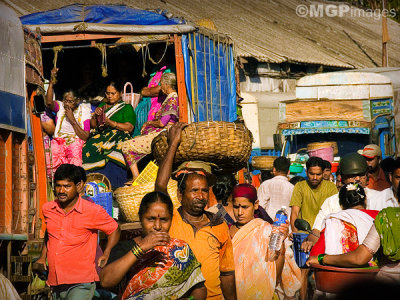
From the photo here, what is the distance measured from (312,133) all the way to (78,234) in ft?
33.2

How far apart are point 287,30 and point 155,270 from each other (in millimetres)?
26850

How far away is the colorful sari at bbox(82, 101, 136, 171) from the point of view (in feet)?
32.1

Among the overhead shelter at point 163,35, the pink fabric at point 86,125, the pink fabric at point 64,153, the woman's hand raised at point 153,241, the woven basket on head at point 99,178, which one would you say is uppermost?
the overhead shelter at point 163,35

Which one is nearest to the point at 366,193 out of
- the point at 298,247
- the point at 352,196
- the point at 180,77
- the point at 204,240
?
the point at 298,247

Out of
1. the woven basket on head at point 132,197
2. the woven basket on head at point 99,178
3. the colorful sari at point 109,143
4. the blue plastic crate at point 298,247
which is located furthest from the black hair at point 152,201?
the colorful sari at point 109,143

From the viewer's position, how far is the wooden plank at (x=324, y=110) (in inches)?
606

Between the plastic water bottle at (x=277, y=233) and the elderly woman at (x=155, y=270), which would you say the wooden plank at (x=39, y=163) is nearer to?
the plastic water bottle at (x=277, y=233)

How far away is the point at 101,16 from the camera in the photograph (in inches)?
407

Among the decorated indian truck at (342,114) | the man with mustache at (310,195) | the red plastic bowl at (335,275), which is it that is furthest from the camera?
the decorated indian truck at (342,114)

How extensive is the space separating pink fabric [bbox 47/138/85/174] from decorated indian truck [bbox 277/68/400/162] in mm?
6447

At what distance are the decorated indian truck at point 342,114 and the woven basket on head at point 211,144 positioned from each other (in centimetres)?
762

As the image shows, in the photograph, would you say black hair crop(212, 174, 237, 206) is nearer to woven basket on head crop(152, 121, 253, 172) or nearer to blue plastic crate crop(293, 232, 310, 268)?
woven basket on head crop(152, 121, 253, 172)

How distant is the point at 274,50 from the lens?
2516cm

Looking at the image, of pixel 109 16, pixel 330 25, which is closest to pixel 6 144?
pixel 109 16
